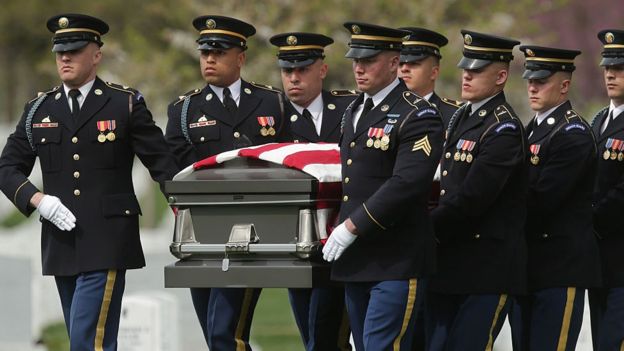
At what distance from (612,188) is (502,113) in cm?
110

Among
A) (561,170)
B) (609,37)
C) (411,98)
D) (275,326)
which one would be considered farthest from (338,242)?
(275,326)

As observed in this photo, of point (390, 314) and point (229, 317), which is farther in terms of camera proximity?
point (229, 317)

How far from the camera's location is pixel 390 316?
24.7 feet

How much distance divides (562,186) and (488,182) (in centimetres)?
59

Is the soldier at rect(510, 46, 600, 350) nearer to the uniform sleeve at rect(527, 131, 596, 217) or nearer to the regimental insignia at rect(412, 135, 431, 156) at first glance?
the uniform sleeve at rect(527, 131, 596, 217)

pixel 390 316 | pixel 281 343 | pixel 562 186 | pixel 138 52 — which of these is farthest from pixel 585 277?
pixel 138 52

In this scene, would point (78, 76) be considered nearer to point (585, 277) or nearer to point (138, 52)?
point (585, 277)

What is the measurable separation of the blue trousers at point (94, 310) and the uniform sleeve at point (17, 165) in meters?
0.54

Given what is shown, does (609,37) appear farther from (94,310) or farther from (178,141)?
(94,310)

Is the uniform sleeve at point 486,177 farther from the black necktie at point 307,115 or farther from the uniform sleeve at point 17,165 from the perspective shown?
→ the uniform sleeve at point 17,165

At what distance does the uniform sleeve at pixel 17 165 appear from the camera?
8625 mm

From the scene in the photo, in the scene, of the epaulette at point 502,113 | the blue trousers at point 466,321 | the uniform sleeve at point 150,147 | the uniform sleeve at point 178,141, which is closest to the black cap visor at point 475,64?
the epaulette at point 502,113

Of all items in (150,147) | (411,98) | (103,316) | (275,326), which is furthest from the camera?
(275,326)

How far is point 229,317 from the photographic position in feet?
28.7
